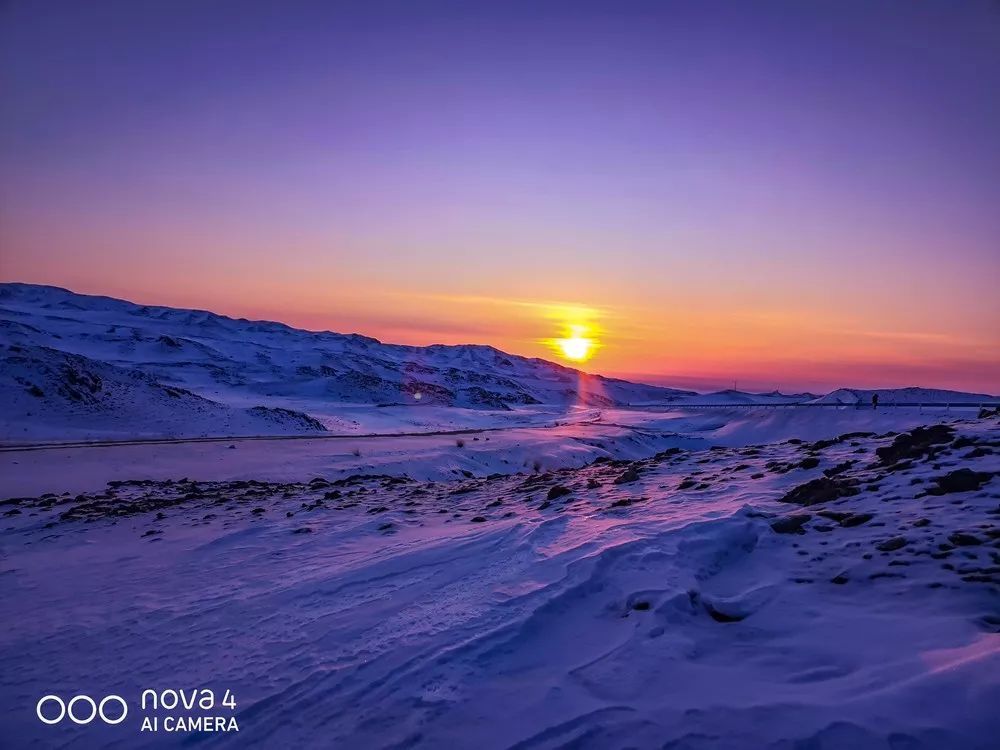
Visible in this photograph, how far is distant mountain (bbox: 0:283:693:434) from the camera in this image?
129 ft

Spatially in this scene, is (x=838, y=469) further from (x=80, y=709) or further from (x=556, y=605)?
(x=80, y=709)

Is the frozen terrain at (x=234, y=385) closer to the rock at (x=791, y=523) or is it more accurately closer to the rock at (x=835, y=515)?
the rock at (x=835, y=515)

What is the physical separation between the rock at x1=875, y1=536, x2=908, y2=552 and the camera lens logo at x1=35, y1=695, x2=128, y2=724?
7.11 metres

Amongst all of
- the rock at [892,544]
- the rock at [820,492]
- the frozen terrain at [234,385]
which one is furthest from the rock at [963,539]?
the frozen terrain at [234,385]

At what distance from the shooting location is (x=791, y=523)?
22.0 feet

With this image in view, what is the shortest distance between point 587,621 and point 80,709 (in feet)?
15.3

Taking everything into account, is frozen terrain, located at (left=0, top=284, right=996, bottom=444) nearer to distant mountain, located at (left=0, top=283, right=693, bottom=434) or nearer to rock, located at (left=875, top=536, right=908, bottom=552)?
distant mountain, located at (left=0, top=283, right=693, bottom=434)

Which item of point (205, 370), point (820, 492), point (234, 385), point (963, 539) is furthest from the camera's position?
point (205, 370)

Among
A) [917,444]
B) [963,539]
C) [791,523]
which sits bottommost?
[791,523]

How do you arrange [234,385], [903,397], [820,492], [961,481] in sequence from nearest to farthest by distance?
[961,481]
[820,492]
[903,397]
[234,385]

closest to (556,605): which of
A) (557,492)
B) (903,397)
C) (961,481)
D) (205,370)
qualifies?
(961,481)

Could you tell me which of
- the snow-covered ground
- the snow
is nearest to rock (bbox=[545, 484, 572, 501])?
the snow

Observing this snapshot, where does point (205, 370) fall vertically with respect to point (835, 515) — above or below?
above

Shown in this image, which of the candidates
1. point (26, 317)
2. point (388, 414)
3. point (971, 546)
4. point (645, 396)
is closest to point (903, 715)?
point (971, 546)
